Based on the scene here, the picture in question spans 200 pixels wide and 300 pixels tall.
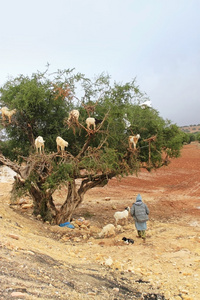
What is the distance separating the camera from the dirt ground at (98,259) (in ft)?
13.2

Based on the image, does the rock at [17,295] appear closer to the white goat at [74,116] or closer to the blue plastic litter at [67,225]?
the white goat at [74,116]

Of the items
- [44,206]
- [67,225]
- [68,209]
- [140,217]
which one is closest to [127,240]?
[140,217]

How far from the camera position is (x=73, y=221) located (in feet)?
35.4

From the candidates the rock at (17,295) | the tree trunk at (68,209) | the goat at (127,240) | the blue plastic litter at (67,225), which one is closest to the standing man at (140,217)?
the goat at (127,240)

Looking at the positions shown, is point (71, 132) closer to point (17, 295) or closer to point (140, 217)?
point (140, 217)

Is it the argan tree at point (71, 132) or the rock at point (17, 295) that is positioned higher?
the argan tree at point (71, 132)

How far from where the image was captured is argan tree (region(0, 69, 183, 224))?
9.35 metres

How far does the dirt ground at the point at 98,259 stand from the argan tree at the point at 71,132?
4.68ft

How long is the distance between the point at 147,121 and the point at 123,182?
515 inches

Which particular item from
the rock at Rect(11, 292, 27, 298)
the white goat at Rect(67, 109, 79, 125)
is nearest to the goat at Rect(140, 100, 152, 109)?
the white goat at Rect(67, 109, 79, 125)

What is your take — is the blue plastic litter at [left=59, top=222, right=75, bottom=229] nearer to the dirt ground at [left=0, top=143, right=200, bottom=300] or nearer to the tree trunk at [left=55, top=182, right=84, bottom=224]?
the tree trunk at [left=55, top=182, right=84, bottom=224]

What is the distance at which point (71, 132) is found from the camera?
1059cm

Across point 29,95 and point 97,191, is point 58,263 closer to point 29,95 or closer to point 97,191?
point 29,95

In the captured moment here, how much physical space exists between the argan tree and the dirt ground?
143 cm
